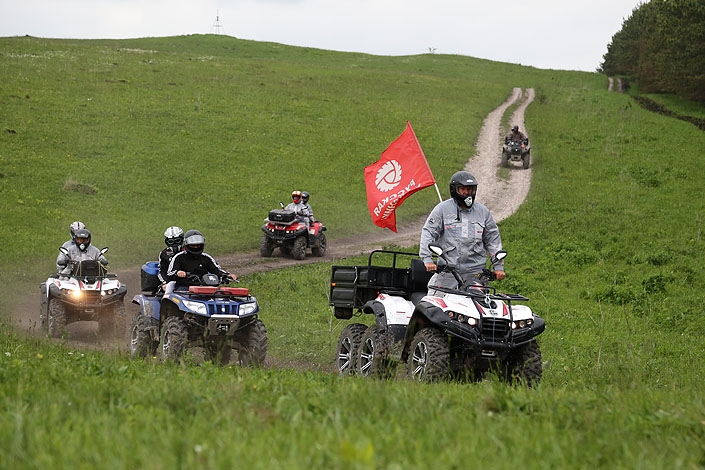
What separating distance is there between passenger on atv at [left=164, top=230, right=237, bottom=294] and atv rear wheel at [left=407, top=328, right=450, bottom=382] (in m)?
3.94

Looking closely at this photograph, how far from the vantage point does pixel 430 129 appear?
4938 centimetres

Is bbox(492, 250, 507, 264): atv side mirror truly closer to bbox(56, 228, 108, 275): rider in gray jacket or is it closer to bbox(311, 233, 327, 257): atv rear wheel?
bbox(56, 228, 108, 275): rider in gray jacket

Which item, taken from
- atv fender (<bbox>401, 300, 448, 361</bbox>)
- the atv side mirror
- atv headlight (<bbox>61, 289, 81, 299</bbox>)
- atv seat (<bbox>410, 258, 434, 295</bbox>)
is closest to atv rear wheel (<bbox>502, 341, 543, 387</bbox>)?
atv fender (<bbox>401, 300, 448, 361</bbox>)

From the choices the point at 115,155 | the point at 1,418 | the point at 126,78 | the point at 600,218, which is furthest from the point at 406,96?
the point at 1,418

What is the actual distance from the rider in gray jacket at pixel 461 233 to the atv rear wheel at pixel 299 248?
46.7 feet

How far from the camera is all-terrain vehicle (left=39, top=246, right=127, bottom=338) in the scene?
14.4m

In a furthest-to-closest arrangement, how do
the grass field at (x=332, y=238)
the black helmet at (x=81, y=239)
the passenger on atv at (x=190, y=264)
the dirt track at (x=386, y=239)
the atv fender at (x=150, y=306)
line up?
the dirt track at (x=386, y=239), the black helmet at (x=81, y=239), the passenger on atv at (x=190, y=264), the atv fender at (x=150, y=306), the grass field at (x=332, y=238)

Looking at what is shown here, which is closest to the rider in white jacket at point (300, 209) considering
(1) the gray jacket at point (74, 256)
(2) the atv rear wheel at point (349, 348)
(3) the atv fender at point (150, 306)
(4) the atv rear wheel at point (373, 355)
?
(1) the gray jacket at point (74, 256)

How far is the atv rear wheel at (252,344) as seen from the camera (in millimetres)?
11266

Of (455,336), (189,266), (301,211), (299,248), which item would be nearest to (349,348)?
(455,336)

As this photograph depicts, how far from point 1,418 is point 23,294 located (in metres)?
14.2

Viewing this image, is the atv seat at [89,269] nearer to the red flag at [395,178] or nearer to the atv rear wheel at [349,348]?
the red flag at [395,178]

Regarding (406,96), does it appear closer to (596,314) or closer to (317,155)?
(317,155)

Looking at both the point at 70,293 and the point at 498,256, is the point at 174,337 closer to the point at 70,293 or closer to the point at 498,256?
the point at 498,256
